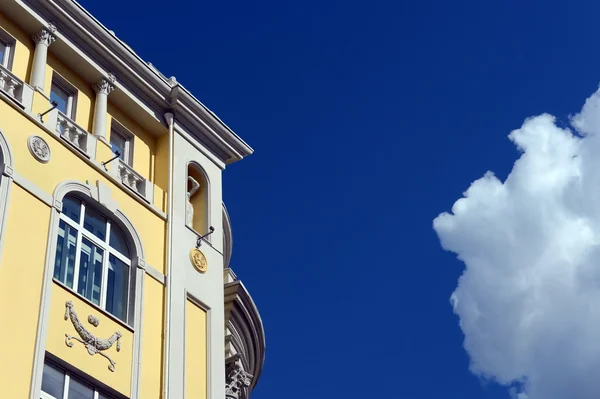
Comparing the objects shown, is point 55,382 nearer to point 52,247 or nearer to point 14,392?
point 14,392

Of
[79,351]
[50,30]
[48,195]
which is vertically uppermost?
[50,30]

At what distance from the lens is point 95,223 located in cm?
2191

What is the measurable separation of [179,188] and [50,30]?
4.65 metres

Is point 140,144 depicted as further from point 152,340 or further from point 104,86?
point 152,340

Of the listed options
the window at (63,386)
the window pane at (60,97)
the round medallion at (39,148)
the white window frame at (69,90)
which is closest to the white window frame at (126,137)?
the white window frame at (69,90)

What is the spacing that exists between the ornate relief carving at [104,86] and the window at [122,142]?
2.69 feet

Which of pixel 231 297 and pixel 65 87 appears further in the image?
pixel 231 297

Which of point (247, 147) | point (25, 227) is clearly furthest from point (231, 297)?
point (25, 227)

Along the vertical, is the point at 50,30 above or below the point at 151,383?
above

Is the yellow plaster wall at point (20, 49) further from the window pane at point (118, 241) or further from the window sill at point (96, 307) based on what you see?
the window sill at point (96, 307)

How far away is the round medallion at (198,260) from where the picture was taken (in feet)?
78.7

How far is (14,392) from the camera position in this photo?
17.5 metres

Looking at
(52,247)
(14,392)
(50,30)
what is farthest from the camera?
(50,30)

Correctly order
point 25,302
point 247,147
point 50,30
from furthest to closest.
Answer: point 247,147 < point 50,30 < point 25,302
